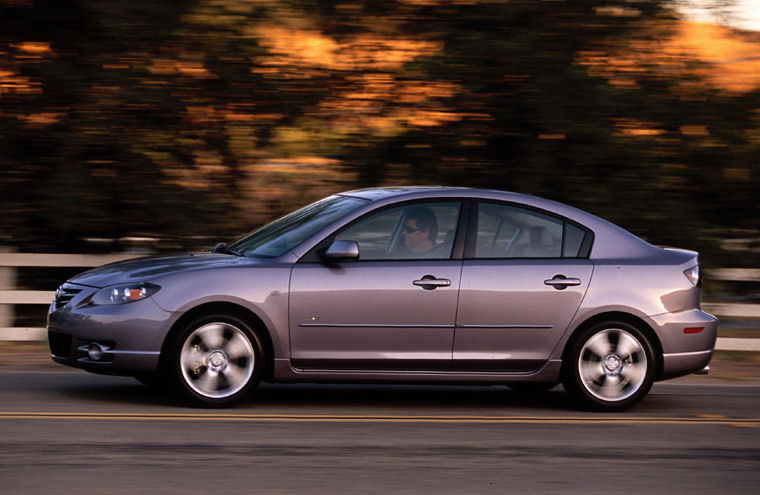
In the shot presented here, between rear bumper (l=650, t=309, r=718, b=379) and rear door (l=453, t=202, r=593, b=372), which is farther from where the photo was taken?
rear bumper (l=650, t=309, r=718, b=379)

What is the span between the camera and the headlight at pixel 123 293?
7695 mm

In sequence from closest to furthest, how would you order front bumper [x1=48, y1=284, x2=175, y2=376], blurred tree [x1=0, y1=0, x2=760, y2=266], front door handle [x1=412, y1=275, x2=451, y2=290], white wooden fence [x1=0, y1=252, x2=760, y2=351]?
front bumper [x1=48, y1=284, x2=175, y2=376]
front door handle [x1=412, y1=275, x2=451, y2=290]
white wooden fence [x1=0, y1=252, x2=760, y2=351]
blurred tree [x1=0, y1=0, x2=760, y2=266]

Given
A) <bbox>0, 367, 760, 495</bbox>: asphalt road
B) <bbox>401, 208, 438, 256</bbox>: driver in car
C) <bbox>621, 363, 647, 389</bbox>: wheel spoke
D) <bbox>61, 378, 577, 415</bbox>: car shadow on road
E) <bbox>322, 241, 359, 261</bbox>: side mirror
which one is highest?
<bbox>401, 208, 438, 256</bbox>: driver in car

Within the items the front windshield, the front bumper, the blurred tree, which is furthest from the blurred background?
the front bumper

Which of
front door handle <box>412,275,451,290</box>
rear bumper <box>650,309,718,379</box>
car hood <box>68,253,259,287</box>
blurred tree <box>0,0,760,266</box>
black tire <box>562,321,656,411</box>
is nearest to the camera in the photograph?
car hood <box>68,253,259,287</box>

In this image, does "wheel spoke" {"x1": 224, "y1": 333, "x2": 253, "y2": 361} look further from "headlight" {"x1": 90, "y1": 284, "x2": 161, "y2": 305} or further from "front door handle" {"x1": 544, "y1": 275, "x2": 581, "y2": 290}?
"front door handle" {"x1": 544, "y1": 275, "x2": 581, "y2": 290}

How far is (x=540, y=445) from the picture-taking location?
7.06m

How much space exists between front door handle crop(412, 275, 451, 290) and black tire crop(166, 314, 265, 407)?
1.15m

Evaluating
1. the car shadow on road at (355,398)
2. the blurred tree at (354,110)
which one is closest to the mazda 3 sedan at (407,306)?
the car shadow on road at (355,398)

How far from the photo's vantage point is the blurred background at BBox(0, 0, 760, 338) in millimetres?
12047

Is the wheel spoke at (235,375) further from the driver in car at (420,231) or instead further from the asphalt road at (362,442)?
the driver in car at (420,231)

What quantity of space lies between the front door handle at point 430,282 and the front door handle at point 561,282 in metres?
0.73

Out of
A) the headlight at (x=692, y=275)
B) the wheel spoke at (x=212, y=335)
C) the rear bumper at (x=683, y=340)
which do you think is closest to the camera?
the wheel spoke at (x=212, y=335)

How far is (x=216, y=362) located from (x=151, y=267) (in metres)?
0.82
